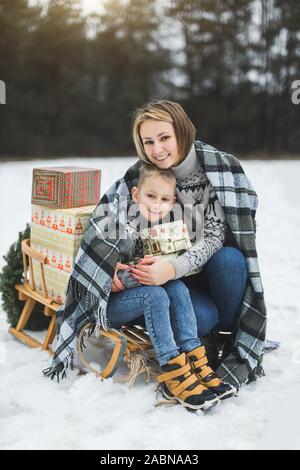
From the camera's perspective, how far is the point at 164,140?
2.50 m

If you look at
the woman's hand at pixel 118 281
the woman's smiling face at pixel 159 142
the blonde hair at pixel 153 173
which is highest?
the woman's smiling face at pixel 159 142

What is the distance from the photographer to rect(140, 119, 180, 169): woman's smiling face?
2.48m

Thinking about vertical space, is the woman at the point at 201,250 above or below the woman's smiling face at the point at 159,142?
below

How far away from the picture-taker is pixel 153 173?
2.50 metres

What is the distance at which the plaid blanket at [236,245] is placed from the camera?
8.10ft

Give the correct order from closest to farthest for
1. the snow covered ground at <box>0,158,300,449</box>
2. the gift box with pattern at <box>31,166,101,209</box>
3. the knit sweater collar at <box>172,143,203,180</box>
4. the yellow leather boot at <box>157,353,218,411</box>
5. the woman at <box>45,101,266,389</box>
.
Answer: the snow covered ground at <box>0,158,300,449</box> → the yellow leather boot at <box>157,353,218,411</box> → the woman at <box>45,101,266,389</box> → the knit sweater collar at <box>172,143,203,180</box> → the gift box with pattern at <box>31,166,101,209</box>

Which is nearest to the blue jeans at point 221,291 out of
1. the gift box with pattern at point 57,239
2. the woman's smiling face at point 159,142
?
the woman's smiling face at point 159,142

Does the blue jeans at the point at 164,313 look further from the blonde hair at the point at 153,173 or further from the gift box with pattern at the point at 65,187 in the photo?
the gift box with pattern at the point at 65,187

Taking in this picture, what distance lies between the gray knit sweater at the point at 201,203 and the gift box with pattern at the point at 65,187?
0.44 metres

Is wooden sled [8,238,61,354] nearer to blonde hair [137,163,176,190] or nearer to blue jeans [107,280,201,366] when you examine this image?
blue jeans [107,280,201,366]

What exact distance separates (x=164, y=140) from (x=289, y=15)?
1023 cm

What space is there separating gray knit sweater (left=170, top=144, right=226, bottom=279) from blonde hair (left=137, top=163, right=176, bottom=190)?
7 centimetres

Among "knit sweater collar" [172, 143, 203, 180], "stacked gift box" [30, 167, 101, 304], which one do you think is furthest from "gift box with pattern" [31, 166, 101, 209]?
"knit sweater collar" [172, 143, 203, 180]

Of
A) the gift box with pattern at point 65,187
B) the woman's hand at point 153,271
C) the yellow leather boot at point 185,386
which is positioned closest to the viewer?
the yellow leather boot at point 185,386
